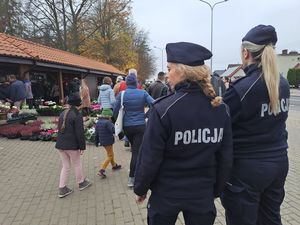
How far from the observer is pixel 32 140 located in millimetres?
9320

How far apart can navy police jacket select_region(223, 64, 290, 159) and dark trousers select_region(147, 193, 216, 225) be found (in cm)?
47

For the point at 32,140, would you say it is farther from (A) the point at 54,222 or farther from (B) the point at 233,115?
(B) the point at 233,115

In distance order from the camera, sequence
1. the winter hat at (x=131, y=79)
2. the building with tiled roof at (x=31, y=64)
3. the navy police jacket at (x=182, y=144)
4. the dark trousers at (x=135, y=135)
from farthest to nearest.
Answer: the building with tiled roof at (x=31, y=64), the dark trousers at (x=135, y=135), the winter hat at (x=131, y=79), the navy police jacket at (x=182, y=144)

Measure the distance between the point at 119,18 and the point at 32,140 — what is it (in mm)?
32485

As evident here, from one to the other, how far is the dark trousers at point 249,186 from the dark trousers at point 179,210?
0.27 m

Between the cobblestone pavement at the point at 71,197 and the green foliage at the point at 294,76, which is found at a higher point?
the green foliage at the point at 294,76

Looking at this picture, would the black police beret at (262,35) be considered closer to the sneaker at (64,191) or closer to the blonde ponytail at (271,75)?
the blonde ponytail at (271,75)

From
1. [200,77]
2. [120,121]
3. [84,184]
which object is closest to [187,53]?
[200,77]

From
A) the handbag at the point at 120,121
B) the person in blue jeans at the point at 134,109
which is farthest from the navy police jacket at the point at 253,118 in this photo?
the handbag at the point at 120,121

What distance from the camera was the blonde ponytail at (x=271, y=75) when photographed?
7.31 ft

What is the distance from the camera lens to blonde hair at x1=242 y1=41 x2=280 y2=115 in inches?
87.8

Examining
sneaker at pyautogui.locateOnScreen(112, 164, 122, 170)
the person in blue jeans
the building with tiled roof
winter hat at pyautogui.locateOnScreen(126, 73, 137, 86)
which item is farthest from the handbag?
the building with tiled roof

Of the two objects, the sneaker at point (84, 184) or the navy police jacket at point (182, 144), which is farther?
the sneaker at point (84, 184)

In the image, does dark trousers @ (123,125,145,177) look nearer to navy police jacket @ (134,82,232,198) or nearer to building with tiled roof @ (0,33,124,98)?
navy police jacket @ (134,82,232,198)
